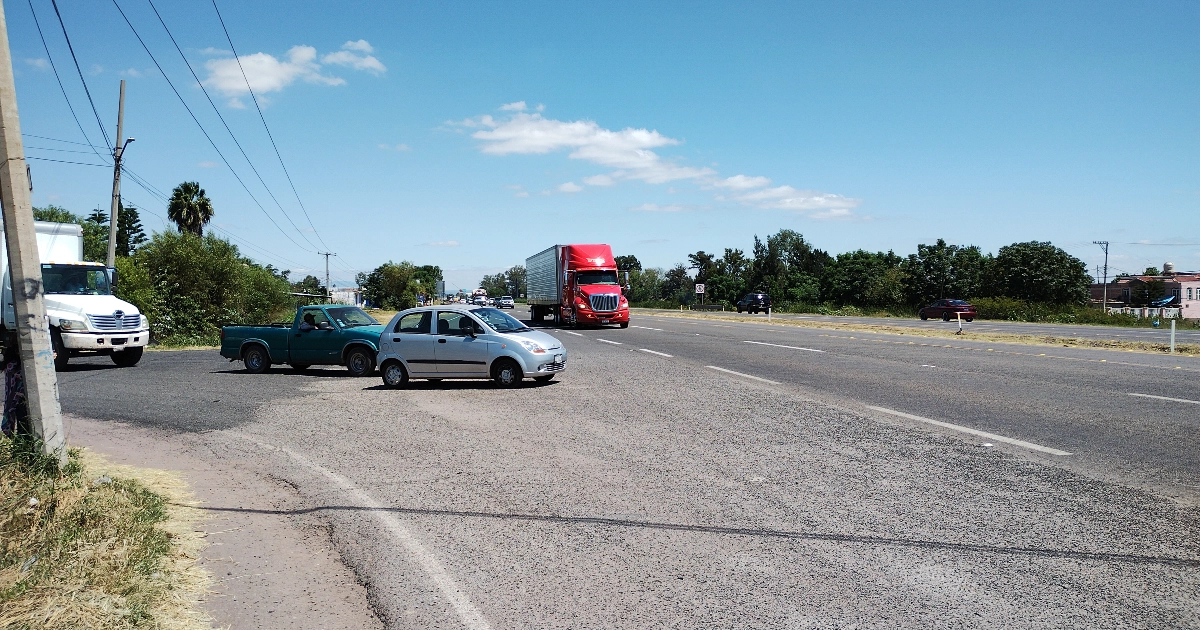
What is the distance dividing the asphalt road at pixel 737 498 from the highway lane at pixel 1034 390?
8 cm

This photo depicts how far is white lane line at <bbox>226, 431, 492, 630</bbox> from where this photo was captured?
177 inches

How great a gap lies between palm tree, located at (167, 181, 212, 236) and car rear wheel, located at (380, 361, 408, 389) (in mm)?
53499

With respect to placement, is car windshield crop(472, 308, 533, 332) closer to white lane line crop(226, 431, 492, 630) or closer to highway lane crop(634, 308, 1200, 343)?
white lane line crop(226, 431, 492, 630)

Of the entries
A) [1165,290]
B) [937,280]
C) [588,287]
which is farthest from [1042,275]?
[588,287]

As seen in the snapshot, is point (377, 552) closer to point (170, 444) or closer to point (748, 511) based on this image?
point (748, 511)

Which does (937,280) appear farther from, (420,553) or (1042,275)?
(420,553)

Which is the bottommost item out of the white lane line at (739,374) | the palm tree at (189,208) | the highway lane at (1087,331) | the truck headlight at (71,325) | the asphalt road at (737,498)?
the highway lane at (1087,331)

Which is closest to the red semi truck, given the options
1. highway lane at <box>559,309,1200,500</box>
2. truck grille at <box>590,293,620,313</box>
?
truck grille at <box>590,293,620,313</box>

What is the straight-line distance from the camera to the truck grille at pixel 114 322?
19.6 meters

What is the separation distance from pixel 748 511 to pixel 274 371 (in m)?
15.6

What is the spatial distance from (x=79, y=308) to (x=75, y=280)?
1.23 meters

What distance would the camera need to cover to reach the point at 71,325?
63.5 ft

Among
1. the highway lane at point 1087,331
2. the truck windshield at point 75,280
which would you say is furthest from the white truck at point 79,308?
the highway lane at point 1087,331

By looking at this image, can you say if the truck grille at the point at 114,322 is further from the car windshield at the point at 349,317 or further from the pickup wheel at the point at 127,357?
the car windshield at the point at 349,317
